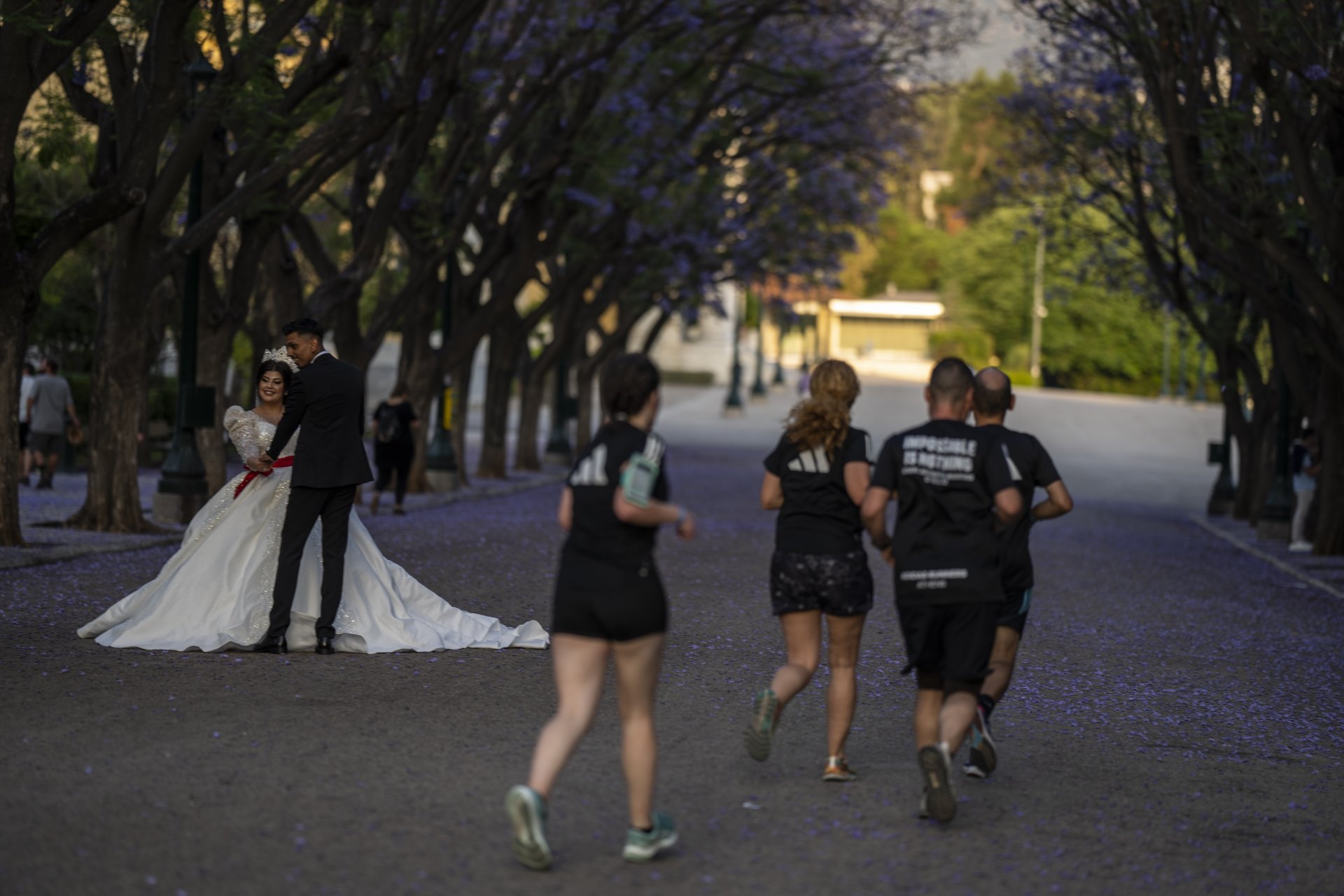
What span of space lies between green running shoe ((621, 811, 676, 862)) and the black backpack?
16621mm

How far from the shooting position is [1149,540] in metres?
23.9

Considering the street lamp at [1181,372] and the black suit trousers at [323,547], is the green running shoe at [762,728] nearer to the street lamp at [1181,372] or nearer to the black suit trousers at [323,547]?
the black suit trousers at [323,547]

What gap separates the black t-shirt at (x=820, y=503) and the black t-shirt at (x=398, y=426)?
15.4 metres

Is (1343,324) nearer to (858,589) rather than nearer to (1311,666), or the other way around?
(1311,666)

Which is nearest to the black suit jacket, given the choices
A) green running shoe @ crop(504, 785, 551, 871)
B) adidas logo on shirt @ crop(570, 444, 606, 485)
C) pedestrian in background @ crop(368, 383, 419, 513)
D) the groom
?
the groom

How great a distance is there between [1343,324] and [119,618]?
40.4ft

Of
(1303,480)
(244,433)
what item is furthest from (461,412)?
(244,433)

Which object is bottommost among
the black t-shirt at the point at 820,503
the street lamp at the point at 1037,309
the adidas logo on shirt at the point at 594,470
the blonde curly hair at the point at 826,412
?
the black t-shirt at the point at 820,503

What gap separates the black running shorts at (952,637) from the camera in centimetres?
673

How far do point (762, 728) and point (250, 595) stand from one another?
170 inches

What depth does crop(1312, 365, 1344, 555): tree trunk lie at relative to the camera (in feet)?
68.0

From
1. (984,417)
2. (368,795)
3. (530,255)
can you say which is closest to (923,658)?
(984,417)

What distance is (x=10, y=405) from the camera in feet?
51.5

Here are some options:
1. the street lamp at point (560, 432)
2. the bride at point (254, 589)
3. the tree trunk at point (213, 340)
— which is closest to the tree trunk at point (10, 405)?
the tree trunk at point (213, 340)
